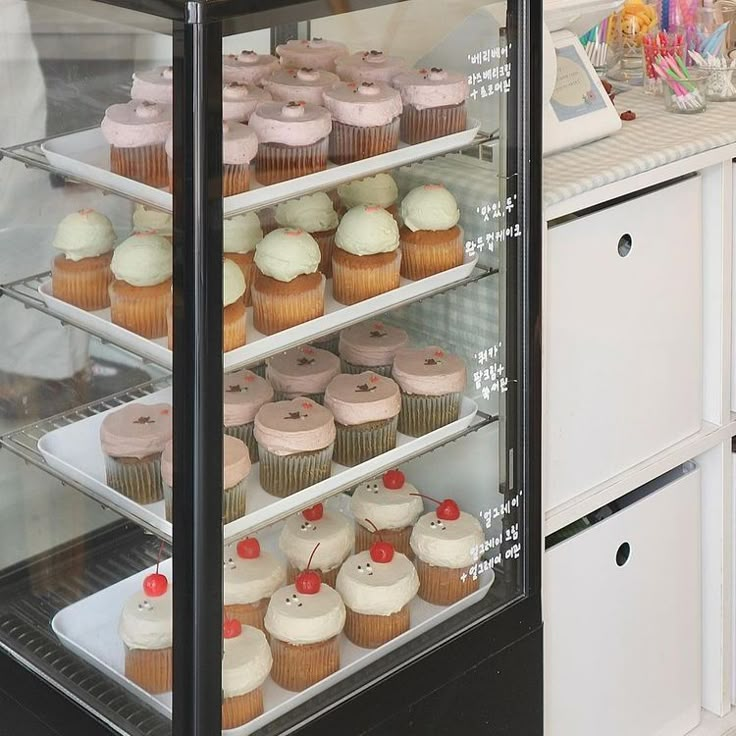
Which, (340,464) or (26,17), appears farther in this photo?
(340,464)

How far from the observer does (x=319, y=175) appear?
152 centimetres

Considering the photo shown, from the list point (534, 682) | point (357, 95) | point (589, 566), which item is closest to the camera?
point (357, 95)

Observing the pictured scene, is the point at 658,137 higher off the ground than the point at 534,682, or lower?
higher

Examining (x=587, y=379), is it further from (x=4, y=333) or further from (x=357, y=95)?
(x=4, y=333)

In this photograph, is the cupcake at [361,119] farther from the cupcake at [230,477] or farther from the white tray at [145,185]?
the cupcake at [230,477]

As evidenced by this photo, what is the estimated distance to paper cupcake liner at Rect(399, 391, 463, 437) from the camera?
1762 mm

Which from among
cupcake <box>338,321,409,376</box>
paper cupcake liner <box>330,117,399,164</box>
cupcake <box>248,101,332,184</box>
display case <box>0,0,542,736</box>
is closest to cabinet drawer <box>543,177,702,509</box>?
display case <box>0,0,542,736</box>

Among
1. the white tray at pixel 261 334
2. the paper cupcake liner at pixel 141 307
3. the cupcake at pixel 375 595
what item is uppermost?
the paper cupcake liner at pixel 141 307

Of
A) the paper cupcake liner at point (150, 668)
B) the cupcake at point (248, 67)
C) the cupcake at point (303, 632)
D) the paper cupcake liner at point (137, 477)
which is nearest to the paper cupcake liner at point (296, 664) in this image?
the cupcake at point (303, 632)

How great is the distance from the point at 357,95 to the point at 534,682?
859 millimetres

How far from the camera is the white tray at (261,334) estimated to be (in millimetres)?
1478

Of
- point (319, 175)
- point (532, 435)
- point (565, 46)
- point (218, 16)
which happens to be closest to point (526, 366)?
point (532, 435)

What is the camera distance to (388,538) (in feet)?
6.03

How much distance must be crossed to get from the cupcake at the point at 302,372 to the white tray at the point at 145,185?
0.74ft
